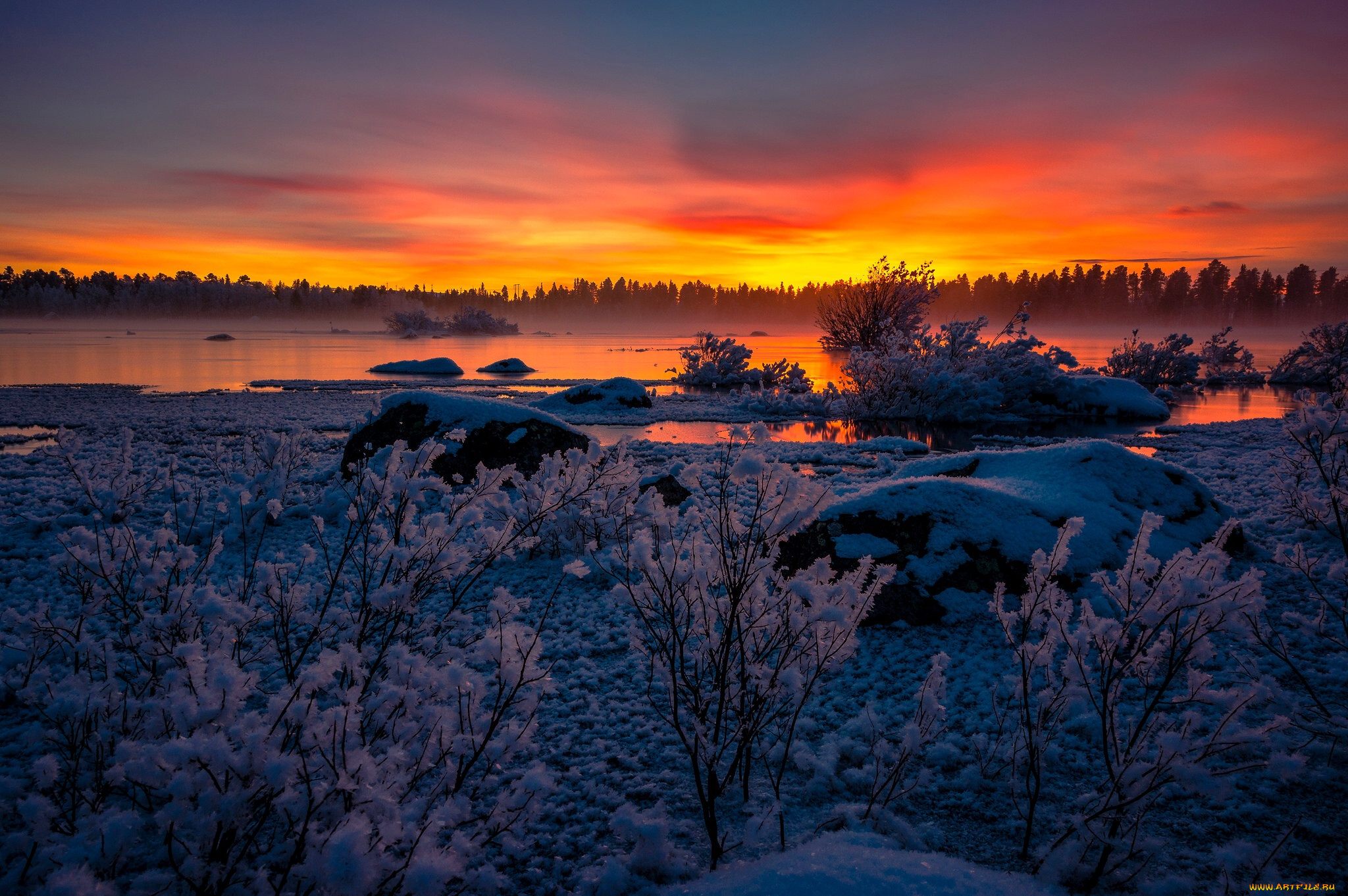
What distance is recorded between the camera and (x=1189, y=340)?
77.8 ft

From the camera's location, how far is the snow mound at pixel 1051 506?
439 centimetres

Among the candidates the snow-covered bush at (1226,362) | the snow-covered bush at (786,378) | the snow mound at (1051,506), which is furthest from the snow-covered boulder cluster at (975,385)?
the snow-covered bush at (1226,362)

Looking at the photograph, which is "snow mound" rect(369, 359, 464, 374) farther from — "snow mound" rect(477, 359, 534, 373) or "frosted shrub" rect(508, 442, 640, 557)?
"frosted shrub" rect(508, 442, 640, 557)

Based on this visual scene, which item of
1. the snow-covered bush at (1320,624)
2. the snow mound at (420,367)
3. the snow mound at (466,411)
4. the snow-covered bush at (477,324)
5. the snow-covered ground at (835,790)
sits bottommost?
the snow-covered ground at (835,790)

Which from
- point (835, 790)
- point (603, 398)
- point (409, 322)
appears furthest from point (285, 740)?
point (409, 322)

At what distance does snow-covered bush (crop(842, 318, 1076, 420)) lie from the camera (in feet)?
49.4

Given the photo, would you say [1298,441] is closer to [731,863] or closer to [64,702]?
[731,863]

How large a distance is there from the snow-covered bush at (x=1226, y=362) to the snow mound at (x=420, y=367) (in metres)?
31.7

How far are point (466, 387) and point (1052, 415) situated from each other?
17.5 m

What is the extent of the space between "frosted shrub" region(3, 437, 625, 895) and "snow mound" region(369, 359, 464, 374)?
25.4 m

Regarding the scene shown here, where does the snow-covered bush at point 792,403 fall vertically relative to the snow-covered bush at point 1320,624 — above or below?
above

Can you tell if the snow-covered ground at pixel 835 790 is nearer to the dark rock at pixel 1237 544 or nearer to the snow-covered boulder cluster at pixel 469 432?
the dark rock at pixel 1237 544

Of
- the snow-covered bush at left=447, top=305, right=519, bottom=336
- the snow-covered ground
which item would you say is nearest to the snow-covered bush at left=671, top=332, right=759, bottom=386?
the snow-covered ground

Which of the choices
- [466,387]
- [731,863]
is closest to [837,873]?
[731,863]
